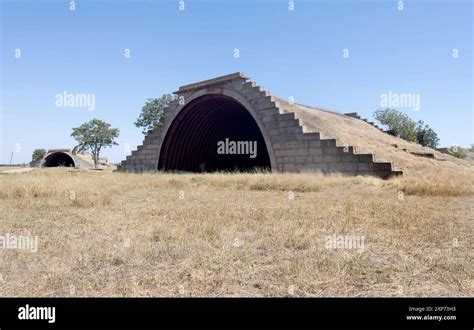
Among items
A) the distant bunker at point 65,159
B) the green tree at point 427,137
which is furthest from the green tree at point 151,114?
the green tree at point 427,137

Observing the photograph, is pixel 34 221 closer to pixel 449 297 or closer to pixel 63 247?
pixel 63 247

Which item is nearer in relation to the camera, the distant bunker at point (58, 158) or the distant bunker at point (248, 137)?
the distant bunker at point (248, 137)

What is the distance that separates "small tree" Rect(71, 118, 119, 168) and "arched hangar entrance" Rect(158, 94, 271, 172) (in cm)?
4940

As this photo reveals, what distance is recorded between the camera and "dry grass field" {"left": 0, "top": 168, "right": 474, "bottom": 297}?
411cm

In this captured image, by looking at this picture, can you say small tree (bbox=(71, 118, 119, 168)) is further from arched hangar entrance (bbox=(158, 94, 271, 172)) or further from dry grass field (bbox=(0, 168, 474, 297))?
dry grass field (bbox=(0, 168, 474, 297))

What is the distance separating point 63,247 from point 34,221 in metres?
3.03

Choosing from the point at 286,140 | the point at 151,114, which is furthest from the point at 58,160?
the point at 286,140

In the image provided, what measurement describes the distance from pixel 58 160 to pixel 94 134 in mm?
9759

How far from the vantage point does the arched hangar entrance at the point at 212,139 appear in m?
33.2

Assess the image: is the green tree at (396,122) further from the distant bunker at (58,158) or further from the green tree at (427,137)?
the distant bunker at (58,158)

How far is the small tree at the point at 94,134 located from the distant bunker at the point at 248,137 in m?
48.3

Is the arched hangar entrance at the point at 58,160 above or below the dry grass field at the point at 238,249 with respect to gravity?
above

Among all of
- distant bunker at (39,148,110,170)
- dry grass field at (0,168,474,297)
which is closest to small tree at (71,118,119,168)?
distant bunker at (39,148,110,170)

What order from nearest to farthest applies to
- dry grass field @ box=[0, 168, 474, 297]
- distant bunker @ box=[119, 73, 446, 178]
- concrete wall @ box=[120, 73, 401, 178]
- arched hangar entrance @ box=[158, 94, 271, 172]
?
1. dry grass field @ box=[0, 168, 474, 297]
2. concrete wall @ box=[120, 73, 401, 178]
3. distant bunker @ box=[119, 73, 446, 178]
4. arched hangar entrance @ box=[158, 94, 271, 172]
